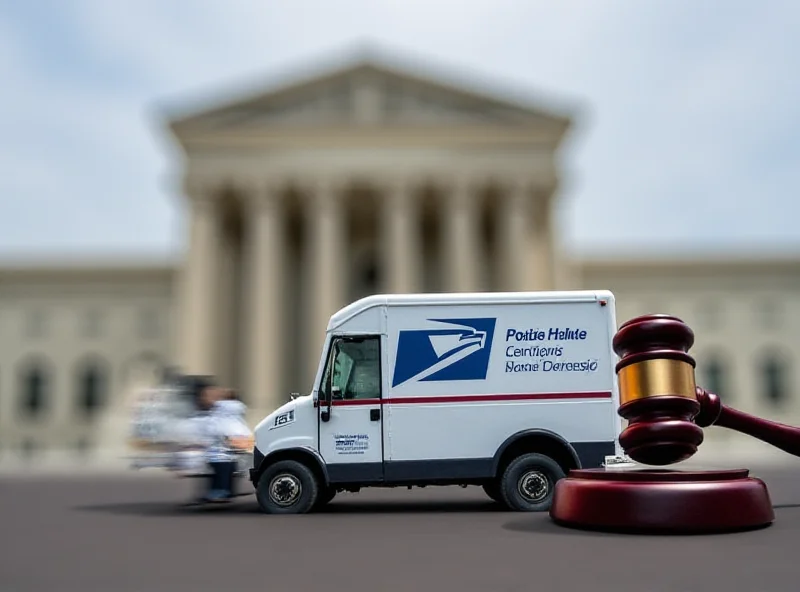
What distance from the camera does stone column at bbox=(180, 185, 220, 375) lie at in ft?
133

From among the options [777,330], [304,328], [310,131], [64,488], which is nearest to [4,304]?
[304,328]

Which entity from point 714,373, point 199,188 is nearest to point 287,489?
point 199,188

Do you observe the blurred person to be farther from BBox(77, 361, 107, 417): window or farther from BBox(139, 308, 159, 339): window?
BBox(77, 361, 107, 417): window

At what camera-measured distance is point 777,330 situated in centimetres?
5469

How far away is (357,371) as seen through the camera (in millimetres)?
10688

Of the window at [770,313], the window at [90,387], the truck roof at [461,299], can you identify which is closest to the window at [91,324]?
the window at [90,387]

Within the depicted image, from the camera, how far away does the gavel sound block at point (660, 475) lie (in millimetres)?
7598

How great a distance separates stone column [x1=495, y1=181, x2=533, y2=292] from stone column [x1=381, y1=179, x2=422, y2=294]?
4614 millimetres

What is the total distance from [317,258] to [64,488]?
2422cm

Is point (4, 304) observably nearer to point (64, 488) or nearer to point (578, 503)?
point (64, 488)

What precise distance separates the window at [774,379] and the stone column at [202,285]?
1445 inches

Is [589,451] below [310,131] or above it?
below

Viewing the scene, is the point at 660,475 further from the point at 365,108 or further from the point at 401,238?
the point at 365,108

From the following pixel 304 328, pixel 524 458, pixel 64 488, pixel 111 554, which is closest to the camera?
pixel 111 554
